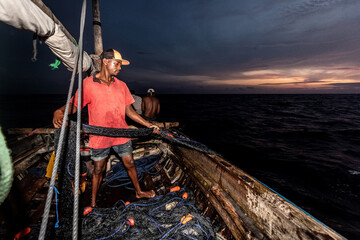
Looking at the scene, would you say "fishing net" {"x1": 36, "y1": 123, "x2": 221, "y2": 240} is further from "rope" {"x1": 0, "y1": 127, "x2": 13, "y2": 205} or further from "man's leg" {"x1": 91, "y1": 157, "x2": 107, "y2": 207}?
"rope" {"x1": 0, "y1": 127, "x2": 13, "y2": 205}

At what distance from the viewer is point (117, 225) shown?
2.37 m

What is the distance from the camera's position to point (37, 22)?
1514 millimetres

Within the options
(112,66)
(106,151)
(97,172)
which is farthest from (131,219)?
(112,66)

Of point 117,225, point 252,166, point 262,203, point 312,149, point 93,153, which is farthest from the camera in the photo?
point 312,149

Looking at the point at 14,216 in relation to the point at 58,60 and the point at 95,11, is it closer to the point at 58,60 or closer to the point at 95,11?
the point at 58,60

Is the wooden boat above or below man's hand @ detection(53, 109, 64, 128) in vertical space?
below

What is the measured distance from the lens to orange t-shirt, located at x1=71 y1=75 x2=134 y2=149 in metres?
2.37

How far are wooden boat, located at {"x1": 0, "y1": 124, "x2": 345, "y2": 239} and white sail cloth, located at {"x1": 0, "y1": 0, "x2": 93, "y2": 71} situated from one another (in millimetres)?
2693

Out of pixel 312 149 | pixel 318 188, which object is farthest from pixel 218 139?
pixel 318 188

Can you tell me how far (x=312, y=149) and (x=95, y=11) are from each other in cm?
1370

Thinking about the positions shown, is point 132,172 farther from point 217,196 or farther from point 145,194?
point 217,196

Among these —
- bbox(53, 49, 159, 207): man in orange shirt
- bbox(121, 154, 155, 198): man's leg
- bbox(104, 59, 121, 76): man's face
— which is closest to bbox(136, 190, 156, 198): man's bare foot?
bbox(121, 154, 155, 198): man's leg

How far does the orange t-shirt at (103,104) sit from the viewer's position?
2.37 meters

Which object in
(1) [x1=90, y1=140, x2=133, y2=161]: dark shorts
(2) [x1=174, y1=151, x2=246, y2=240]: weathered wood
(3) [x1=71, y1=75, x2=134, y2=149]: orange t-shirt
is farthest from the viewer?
(1) [x1=90, y1=140, x2=133, y2=161]: dark shorts
